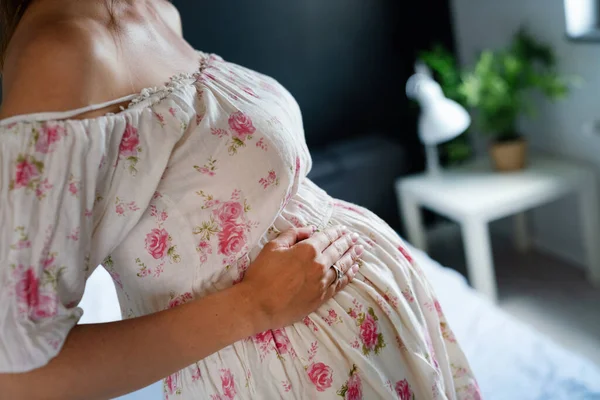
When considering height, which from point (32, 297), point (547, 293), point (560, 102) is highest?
point (32, 297)

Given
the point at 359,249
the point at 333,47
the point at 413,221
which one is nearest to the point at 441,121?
the point at 413,221

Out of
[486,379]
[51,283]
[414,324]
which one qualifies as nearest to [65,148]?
[51,283]

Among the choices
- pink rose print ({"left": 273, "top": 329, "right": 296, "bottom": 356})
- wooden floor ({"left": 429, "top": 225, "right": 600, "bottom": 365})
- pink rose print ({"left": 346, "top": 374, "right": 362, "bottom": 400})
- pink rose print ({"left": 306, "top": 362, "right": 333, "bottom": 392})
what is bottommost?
wooden floor ({"left": 429, "top": 225, "right": 600, "bottom": 365})

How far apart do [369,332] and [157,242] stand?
281 millimetres

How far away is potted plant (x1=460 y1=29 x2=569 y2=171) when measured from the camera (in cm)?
210

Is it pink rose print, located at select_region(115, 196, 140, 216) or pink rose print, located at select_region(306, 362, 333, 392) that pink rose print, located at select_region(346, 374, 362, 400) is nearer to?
pink rose print, located at select_region(306, 362, 333, 392)

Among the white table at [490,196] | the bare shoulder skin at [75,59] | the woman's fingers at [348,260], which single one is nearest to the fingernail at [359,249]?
the woman's fingers at [348,260]

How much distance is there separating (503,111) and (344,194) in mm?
651

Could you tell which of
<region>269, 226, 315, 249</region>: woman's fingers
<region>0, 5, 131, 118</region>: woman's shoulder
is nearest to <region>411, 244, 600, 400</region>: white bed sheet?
<region>269, 226, 315, 249</region>: woman's fingers

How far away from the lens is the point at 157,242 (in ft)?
2.41

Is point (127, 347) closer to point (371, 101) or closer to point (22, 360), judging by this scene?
point (22, 360)

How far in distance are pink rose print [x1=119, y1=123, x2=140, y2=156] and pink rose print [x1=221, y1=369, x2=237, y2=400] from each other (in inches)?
11.1

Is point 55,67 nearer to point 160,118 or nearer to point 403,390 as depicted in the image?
point 160,118

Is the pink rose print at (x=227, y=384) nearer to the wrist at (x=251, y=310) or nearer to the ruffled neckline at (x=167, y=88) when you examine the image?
the wrist at (x=251, y=310)
